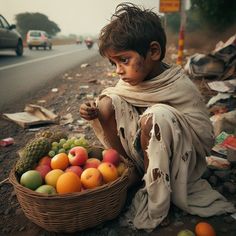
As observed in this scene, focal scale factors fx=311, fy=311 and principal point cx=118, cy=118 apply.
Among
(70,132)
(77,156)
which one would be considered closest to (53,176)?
(77,156)

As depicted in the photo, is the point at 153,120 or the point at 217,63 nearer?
the point at 153,120

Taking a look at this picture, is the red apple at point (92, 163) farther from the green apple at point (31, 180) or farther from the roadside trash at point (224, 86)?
the roadside trash at point (224, 86)

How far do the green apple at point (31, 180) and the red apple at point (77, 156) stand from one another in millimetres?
300

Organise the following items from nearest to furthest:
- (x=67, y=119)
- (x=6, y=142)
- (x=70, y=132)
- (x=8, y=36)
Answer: (x=6, y=142)
(x=70, y=132)
(x=67, y=119)
(x=8, y=36)

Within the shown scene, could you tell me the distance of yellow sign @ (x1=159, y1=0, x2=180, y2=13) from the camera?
7992mm

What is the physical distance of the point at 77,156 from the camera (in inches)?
91.7

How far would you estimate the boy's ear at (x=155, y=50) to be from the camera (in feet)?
7.51

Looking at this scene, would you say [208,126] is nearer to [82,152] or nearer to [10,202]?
[82,152]

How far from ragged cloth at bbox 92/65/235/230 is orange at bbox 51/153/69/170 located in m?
0.45

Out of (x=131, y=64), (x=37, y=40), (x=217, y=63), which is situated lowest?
(x=37, y=40)

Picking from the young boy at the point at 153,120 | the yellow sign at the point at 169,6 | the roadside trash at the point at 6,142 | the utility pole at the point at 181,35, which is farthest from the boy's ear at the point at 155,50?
the yellow sign at the point at 169,6

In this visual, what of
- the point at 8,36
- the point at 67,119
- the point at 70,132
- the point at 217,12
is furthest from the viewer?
the point at 217,12

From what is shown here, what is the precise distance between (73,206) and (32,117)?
282cm

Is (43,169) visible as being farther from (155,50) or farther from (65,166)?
(155,50)
